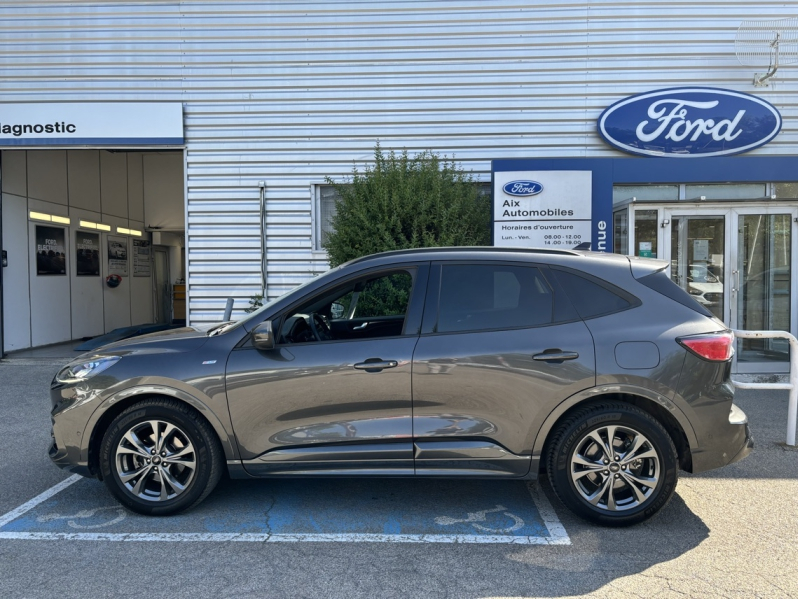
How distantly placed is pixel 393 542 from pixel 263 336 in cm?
147

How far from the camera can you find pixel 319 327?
14.4 ft

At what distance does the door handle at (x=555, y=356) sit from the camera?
3740mm

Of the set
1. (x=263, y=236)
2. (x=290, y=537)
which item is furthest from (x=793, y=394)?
(x=263, y=236)

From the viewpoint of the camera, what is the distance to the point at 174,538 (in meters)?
3.70

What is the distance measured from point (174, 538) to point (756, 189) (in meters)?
8.47

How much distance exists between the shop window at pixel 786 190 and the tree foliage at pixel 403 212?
426 cm

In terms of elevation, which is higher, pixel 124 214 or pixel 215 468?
pixel 124 214

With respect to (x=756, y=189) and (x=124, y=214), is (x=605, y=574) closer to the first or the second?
(x=756, y=189)

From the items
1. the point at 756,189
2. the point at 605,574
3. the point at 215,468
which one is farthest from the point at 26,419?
the point at 756,189

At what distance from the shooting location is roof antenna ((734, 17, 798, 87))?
28.0ft

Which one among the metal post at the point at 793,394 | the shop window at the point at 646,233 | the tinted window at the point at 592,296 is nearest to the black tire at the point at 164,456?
the tinted window at the point at 592,296

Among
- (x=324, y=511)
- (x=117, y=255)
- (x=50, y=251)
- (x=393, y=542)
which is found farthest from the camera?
(x=117, y=255)

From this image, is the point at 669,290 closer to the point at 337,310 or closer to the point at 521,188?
the point at 337,310

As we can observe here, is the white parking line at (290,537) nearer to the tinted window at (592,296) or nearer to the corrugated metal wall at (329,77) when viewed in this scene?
the tinted window at (592,296)
